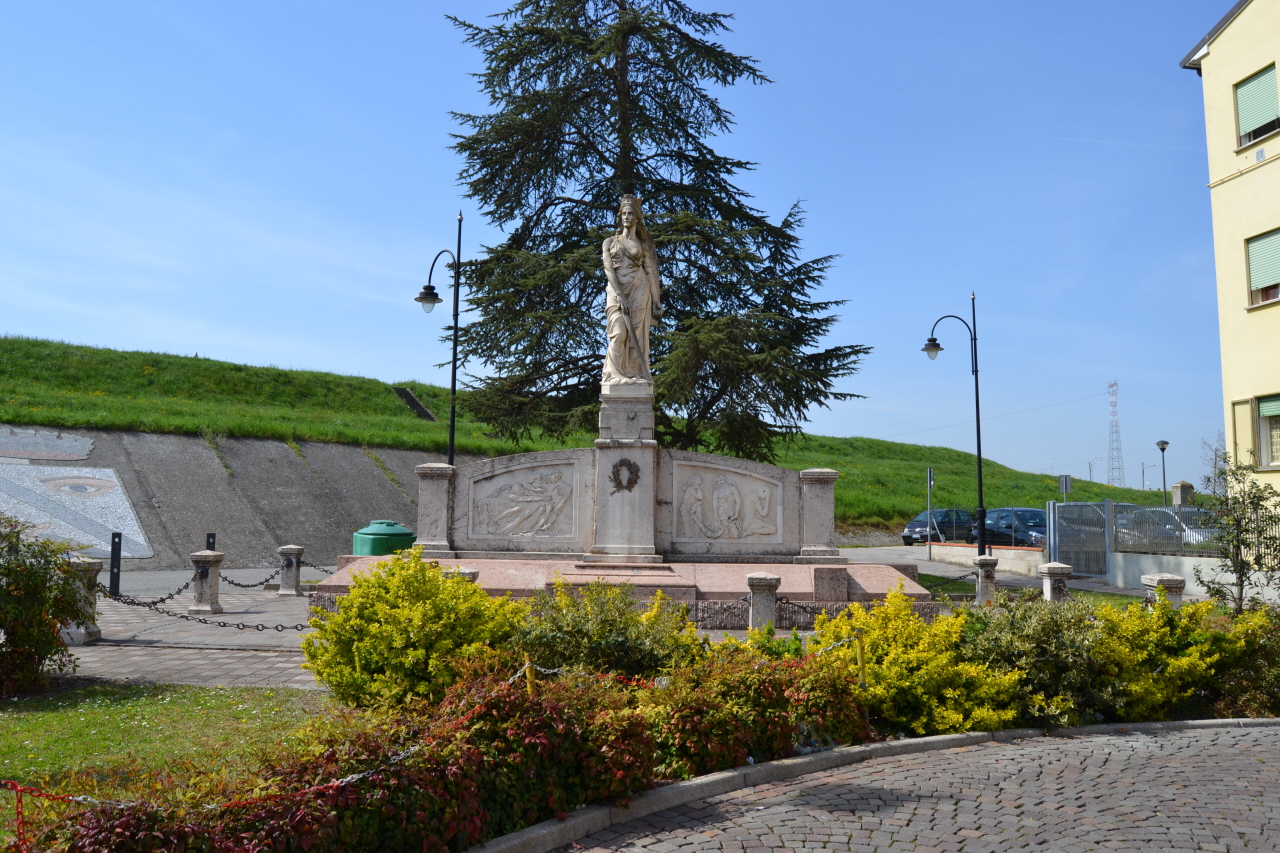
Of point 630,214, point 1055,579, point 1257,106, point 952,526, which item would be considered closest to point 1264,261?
point 1257,106

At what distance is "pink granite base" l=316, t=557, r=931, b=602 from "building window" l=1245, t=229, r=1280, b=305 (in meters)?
11.5

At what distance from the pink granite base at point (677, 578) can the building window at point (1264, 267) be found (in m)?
11.5

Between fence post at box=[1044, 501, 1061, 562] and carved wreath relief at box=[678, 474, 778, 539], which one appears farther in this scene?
fence post at box=[1044, 501, 1061, 562]

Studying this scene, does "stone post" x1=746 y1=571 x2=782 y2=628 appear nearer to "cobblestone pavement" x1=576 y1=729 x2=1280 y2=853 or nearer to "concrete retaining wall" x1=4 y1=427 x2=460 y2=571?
"cobblestone pavement" x1=576 y1=729 x2=1280 y2=853

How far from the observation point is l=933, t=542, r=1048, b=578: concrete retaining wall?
2212 cm

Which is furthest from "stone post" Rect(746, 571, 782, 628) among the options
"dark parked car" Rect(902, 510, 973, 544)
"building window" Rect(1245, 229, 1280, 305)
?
"dark parked car" Rect(902, 510, 973, 544)

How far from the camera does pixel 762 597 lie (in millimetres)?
11164

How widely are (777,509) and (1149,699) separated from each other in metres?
6.74

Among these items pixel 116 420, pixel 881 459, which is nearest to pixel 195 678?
pixel 116 420

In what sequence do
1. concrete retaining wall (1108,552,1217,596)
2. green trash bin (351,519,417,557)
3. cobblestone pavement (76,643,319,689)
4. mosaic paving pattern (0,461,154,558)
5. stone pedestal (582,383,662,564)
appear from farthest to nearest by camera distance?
mosaic paving pattern (0,461,154,558), green trash bin (351,519,417,557), concrete retaining wall (1108,552,1217,596), stone pedestal (582,383,662,564), cobblestone pavement (76,643,319,689)

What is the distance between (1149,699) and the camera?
7430 millimetres

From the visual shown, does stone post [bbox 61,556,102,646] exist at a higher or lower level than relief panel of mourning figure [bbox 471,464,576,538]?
lower

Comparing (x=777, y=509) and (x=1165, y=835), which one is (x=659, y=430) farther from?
(x=1165, y=835)

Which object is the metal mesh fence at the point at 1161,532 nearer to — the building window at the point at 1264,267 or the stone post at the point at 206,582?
the building window at the point at 1264,267
